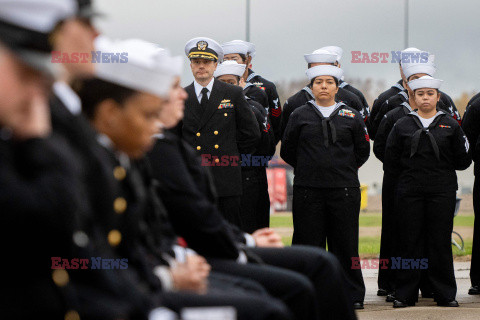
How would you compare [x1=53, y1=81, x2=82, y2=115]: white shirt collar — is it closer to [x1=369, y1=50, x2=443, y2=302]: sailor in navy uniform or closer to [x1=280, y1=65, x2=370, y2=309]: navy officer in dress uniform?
[x1=280, y1=65, x2=370, y2=309]: navy officer in dress uniform

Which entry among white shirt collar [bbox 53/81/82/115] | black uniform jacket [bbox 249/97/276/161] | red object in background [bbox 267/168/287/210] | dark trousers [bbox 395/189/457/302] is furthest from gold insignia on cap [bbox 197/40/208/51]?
red object in background [bbox 267/168/287/210]

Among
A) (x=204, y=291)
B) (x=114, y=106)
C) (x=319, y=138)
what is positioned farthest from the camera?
(x=319, y=138)

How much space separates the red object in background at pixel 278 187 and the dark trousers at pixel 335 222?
10368 mm

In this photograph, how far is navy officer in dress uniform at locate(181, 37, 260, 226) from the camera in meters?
7.36

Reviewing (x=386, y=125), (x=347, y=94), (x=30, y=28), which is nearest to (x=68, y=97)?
(x=30, y=28)

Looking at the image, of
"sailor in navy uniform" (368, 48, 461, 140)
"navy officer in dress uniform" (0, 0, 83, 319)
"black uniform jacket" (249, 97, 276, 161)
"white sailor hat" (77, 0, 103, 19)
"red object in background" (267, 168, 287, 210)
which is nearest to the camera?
"navy officer in dress uniform" (0, 0, 83, 319)

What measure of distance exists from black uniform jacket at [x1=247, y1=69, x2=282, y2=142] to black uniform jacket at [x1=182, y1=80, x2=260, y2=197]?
1.47 meters

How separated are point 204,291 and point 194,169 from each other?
934 millimetres

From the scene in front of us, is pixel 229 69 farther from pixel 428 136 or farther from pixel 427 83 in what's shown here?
pixel 428 136

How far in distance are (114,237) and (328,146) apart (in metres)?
4.69

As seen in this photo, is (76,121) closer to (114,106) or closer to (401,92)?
(114,106)

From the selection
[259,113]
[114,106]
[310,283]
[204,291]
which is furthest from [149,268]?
[259,113]

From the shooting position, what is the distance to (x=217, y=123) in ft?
24.2

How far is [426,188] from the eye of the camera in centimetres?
714
